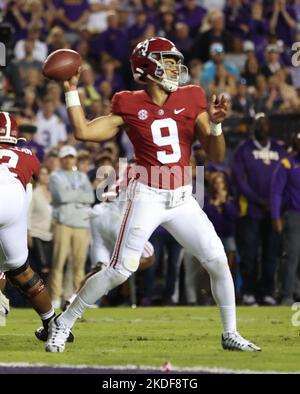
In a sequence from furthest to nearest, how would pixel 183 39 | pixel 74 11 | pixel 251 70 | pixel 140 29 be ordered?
1. pixel 74 11
2. pixel 140 29
3. pixel 183 39
4. pixel 251 70

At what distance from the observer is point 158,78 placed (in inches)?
314

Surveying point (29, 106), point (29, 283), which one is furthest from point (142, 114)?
point (29, 106)

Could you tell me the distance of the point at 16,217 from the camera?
798 cm

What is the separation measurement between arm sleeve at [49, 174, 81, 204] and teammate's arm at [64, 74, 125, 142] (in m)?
5.64

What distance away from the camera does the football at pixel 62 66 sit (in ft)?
25.8

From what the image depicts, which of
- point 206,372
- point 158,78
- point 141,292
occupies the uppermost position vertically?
point 158,78

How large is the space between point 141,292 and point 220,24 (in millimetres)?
4961

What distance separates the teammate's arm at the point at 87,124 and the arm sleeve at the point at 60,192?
5636mm

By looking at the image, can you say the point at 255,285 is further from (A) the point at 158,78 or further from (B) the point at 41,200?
(A) the point at 158,78

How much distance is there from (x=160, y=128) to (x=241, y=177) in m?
6.05

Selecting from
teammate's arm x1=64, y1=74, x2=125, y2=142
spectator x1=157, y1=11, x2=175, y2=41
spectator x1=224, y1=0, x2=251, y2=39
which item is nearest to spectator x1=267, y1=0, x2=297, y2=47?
spectator x1=224, y1=0, x2=251, y2=39

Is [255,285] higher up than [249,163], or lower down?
lower down

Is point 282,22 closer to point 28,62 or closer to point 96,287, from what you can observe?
point 28,62

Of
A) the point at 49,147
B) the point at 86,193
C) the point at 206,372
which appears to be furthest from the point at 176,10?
the point at 206,372
